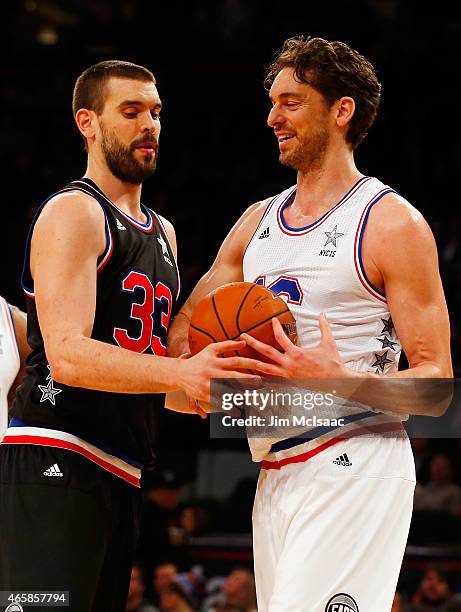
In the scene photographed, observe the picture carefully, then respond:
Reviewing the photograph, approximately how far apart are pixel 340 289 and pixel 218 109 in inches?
372

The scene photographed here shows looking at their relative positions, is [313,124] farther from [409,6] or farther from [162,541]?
[409,6]

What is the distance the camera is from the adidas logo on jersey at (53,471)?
12.2 ft

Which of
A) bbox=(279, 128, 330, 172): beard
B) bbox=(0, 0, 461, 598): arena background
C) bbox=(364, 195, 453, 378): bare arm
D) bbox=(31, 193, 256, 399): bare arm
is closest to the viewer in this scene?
bbox=(31, 193, 256, 399): bare arm

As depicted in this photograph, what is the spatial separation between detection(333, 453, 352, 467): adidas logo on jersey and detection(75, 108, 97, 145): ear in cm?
174

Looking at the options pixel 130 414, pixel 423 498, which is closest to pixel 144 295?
pixel 130 414

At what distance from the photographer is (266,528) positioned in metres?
3.64

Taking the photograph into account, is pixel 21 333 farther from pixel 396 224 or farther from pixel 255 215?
pixel 396 224

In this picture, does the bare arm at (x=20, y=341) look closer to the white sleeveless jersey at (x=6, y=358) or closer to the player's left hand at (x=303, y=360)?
the white sleeveless jersey at (x=6, y=358)

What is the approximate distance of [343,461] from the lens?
3518mm

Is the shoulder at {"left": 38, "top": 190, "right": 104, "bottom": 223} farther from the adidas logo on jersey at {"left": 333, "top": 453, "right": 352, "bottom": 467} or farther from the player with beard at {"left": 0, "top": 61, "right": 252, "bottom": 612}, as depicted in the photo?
the adidas logo on jersey at {"left": 333, "top": 453, "right": 352, "bottom": 467}

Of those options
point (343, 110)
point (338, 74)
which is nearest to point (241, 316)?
point (343, 110)

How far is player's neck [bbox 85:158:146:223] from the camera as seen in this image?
4.09 meters

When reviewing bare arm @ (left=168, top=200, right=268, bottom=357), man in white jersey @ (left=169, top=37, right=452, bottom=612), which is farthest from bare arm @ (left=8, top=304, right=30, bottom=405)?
man in white jersey @ (left=169, top=37, right=452, bottom=612)

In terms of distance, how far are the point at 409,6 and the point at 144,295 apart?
1028 centimetres
